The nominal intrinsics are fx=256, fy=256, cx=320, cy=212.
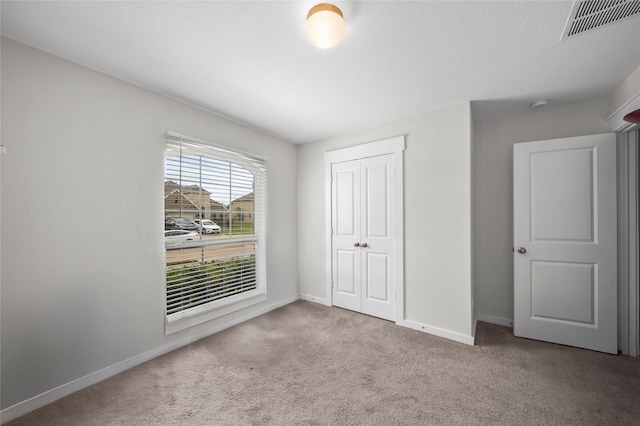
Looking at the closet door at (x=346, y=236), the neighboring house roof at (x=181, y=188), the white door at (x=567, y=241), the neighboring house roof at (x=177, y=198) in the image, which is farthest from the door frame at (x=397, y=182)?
the neighboring house roof at (x=177, y=198)

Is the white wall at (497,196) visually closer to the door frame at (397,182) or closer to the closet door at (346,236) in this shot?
the door frame at (397,182)

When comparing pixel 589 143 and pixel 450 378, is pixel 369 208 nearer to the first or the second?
pixel 450 378

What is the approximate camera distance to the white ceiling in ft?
4.89

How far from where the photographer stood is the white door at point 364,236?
323 centimetres

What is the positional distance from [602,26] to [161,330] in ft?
13.4

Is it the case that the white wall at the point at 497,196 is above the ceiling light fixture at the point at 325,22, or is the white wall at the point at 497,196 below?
below

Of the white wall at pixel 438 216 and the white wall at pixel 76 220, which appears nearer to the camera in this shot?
the white wall at pixel 76 220

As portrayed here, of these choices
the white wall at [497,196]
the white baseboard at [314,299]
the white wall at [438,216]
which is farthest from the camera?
the white baseboard at [314,299]

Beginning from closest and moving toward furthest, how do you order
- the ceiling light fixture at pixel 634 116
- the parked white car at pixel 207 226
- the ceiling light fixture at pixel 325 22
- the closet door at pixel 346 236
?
the ceiling light fixture at pixel 325 22
the ceiling light fixture at pixel 634 116
the parked white car at pixel 207 226
the closet door at pixel 346 236

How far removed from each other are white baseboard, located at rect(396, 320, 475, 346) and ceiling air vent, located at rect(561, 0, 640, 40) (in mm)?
2632

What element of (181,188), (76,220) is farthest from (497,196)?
(76,220)

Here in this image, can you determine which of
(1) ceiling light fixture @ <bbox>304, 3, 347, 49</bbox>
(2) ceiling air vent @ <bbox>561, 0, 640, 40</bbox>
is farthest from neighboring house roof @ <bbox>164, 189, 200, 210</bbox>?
(2) ceiling air vent @ <bbox>561, 0, 640, 40</bbox>

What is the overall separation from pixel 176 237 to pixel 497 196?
3.71 metres

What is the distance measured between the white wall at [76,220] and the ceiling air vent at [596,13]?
10.3 feet
